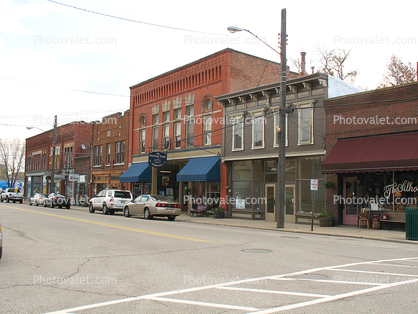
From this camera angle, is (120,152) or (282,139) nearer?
(282,139)

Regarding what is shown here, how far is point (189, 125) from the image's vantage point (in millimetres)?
31531

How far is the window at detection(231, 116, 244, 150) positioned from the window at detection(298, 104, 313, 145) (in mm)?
4687

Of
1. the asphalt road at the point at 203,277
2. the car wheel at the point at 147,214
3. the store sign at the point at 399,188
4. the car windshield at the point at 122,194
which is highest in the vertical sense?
the store sign at the point at 399,188

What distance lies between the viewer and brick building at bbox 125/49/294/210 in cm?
2844

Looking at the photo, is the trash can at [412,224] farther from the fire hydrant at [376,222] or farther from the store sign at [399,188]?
the fire hydrant at [376,222]

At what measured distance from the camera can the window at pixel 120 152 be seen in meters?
40.3

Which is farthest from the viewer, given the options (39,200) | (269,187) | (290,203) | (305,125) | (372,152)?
(39,200)

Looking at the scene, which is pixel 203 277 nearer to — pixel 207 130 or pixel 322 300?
pixel 322 300

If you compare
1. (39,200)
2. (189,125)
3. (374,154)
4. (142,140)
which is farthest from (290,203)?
(39,200)

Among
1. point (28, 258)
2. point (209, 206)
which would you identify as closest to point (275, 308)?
point (28, 258)

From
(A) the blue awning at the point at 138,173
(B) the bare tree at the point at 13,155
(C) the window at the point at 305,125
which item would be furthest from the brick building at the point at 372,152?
(B) the bare tree at the point at 13,155

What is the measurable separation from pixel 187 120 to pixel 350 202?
15004 millimetres

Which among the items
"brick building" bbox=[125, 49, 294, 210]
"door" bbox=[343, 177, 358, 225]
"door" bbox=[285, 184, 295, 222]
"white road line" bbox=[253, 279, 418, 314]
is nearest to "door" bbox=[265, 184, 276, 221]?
"door" bbox=[285, 184, 295, 222]

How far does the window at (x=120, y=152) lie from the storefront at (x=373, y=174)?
2428cm
